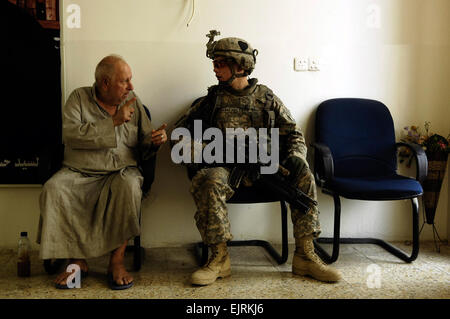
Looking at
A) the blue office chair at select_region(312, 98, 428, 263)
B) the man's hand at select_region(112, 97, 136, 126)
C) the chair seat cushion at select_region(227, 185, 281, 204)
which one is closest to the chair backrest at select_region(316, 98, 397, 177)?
the blue office chair at select_region(312, 98, 428, 263)

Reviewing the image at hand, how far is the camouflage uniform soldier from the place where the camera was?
2.36 m

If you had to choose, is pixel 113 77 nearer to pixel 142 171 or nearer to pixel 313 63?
pixel 142 171

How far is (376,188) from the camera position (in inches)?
99.0

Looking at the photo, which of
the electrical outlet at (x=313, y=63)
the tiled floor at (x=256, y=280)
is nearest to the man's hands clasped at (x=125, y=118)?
the tiled floor at (x=256, y=280)

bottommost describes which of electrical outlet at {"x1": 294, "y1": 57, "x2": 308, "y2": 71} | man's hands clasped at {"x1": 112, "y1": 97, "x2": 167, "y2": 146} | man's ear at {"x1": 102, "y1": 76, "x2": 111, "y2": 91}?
man's hands clasped at {"x1": 112, "y1": 97, "x2": 167, "y2": 146}

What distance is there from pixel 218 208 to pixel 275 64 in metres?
1.15

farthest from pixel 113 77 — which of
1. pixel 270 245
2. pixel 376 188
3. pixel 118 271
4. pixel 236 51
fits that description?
pixel 376 188

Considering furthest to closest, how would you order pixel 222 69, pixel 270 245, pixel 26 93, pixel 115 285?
pixel 270 245 → pixel 26 93 → pixel 222 69 → pixel 115 285

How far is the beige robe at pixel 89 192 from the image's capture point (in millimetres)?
2277

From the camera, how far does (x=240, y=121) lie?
262 centimetres

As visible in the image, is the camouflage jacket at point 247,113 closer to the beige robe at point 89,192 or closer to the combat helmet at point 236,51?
the combat helmet at point 236,51

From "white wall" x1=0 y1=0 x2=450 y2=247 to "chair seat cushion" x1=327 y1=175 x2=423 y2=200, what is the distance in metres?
0.48

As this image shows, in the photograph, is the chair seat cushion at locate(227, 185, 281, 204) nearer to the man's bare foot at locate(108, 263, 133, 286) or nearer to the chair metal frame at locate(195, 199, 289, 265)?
the chair metal frame at locate(195, 199, 289, 265)

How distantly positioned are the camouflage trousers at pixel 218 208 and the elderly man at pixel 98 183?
1.05 ft
